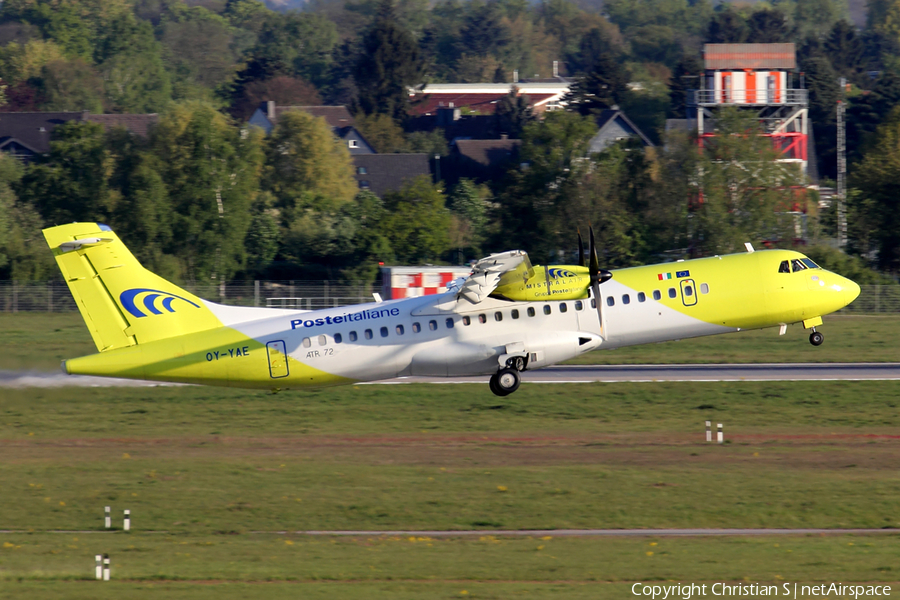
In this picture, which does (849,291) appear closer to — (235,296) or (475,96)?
(235,296)

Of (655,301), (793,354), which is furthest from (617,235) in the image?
(655,301)

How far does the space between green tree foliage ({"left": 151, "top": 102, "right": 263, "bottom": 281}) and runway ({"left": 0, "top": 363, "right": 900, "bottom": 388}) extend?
3353cm

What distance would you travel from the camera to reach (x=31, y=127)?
415 feet

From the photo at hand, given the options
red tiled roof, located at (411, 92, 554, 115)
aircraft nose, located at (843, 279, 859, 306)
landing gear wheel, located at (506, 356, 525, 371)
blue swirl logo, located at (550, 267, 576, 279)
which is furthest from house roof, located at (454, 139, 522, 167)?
blue swirl logo, located at (550, 267, 576, 279)

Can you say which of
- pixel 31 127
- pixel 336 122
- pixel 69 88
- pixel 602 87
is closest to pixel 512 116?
pixel 602 87

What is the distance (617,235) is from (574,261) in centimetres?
366

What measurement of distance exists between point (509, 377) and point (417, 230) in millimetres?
47228

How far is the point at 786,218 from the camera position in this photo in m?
71.9

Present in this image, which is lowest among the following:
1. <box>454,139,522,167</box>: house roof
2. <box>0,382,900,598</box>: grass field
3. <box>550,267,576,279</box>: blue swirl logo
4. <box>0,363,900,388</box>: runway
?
<box>0,382,900,598</box>: grass field

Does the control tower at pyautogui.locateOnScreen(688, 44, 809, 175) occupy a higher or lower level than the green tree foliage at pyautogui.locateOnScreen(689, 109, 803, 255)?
higher

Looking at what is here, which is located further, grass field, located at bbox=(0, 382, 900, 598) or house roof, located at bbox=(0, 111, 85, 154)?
house roof, located at bbox=(0, 111, 85, 154)

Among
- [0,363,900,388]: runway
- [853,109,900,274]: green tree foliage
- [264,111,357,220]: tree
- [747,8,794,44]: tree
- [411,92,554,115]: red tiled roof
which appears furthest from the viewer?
[747,8,794,44]: tree

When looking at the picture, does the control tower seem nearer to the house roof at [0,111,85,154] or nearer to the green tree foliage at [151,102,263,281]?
the green tree foliage at [151,102,263,281]

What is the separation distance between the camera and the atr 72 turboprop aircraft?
30.1 m
